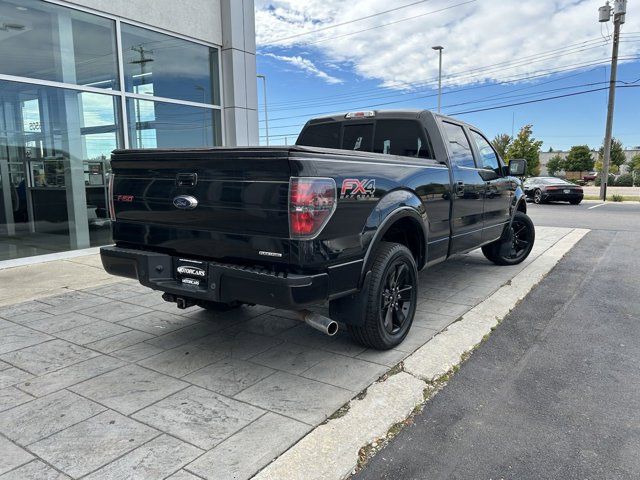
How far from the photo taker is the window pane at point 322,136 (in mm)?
5426

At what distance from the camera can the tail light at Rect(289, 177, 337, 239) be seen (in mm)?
2979

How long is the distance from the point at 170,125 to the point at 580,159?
71731 millimetres

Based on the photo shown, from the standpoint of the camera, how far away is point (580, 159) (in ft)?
225

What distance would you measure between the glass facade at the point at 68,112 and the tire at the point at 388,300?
6407mm

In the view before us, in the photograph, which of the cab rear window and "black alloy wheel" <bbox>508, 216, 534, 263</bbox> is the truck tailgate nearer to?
the cab rear window

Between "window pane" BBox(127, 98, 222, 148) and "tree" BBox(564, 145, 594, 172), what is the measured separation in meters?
70.3

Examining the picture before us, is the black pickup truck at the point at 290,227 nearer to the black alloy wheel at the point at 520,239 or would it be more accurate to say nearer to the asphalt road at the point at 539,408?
the asphalt road at the point at 539,408

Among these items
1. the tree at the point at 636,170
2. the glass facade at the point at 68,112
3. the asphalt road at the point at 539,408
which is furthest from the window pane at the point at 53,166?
the tree at the point at 636,170

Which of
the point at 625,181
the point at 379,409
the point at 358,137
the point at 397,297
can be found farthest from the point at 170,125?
the point at 625,181

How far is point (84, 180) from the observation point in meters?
8.45

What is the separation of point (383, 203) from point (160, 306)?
2.88 m

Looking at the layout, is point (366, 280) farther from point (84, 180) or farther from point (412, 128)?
point (84, 180)

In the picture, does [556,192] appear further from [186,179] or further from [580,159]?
[580,159]

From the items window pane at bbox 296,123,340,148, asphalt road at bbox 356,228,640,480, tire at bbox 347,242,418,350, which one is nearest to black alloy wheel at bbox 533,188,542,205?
asphalt road at bbox 356,228,640,480
